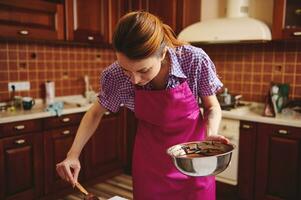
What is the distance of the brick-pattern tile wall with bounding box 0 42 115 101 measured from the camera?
2.65 metres

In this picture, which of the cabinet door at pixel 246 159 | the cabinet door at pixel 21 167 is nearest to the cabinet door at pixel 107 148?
the cabinet door at pixel 21 167

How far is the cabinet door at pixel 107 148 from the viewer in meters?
2.88

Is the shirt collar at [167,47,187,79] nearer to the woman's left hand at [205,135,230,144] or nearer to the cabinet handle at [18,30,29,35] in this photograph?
the woman's left hand at [205,135,230,144]

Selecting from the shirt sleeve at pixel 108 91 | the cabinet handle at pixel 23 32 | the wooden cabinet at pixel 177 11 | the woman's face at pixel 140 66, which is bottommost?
the shirt sleeve at pixel 108 91

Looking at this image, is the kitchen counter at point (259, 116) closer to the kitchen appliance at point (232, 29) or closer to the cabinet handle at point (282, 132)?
the cabinet handle at point (282, 132)

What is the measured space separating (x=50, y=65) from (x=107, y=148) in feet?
3.07

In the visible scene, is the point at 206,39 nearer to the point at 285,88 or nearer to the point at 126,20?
the point at 285,88

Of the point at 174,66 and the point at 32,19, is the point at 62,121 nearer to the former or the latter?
the point at 32,19

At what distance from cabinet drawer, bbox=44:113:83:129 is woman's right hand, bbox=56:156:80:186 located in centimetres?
161

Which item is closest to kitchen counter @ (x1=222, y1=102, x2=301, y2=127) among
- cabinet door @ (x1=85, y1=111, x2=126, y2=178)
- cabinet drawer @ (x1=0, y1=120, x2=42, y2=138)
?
cabinet door @ (x1=85, y1=111, x2=126, y2=178)

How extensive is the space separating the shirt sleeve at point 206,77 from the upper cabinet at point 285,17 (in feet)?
5.05

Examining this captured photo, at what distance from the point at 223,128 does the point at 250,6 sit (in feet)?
3.66

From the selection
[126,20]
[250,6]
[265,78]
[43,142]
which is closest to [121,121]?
[43,142]

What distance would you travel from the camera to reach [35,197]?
96.7 inches
